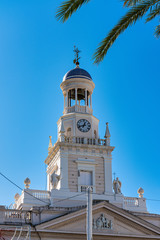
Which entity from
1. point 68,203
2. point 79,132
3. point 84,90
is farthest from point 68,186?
point 84,90

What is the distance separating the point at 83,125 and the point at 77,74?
5519 mm

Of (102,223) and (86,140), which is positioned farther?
(86,140)

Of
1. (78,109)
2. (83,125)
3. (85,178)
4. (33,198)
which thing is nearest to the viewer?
(33,198)

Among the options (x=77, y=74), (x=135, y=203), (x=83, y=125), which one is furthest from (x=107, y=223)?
(x=77, y=74)

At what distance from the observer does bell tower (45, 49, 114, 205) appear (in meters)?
42.9

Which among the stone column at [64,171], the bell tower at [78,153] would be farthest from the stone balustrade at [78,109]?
the stone column at [64,171]

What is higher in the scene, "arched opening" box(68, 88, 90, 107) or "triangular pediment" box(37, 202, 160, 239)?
"arched opening" box(68, 88, 90, 107)

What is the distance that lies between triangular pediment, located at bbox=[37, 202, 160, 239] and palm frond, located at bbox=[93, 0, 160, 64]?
18790 millimetres

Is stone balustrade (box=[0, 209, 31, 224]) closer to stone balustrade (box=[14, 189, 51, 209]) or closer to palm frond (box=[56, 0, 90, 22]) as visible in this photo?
stone balustrade (box=[14, 189, 51, 209])

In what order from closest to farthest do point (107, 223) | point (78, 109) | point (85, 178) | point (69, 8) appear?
point (69, 8) < point (107, 223) < point (85, 178) < point (78, 109)

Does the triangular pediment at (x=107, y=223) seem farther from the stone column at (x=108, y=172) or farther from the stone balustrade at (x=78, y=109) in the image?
the stone balustrade at (x=78, y=109)

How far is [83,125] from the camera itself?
4566 centimetres

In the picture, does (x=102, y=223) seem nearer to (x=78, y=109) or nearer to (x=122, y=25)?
(x=78, y=109)

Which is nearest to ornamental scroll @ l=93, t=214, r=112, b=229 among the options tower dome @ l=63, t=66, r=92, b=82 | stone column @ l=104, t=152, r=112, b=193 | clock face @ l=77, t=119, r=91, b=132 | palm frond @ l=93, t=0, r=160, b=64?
stone column @ l=104, t=152, r=112, b=193
